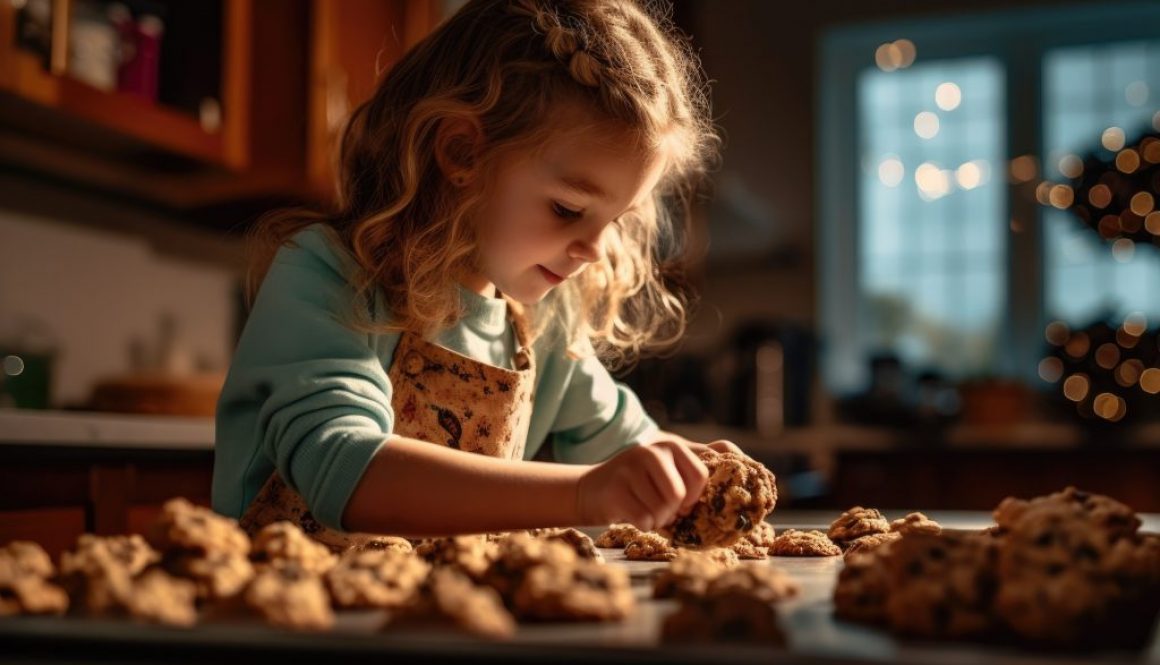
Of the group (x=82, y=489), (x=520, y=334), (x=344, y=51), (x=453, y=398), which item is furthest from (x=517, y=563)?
(x=344, y=51)

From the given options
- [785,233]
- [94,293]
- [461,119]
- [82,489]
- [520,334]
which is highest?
[785,233]

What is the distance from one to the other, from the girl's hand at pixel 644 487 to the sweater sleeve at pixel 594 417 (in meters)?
0.53

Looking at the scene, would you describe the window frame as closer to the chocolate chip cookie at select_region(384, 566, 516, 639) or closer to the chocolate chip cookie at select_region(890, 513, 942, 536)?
the chocolate chip cookie at select_region(890, 513, 942, 536)

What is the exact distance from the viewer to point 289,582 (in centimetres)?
53

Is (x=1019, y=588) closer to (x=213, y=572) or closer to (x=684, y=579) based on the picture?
(x=684, y=579)

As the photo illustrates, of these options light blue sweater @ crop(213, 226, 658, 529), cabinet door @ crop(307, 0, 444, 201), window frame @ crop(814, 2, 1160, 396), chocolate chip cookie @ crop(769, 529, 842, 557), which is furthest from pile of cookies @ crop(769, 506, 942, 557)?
window frame @ crop(814, 2, 1160, 396)

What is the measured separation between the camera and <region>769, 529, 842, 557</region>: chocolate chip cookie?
0.88 meters

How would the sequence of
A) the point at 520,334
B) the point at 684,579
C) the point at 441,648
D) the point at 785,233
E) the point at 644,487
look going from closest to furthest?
the point at 441,648
the point at 684,579
the point at 644,487
the point at 520,334
the point at 785,233

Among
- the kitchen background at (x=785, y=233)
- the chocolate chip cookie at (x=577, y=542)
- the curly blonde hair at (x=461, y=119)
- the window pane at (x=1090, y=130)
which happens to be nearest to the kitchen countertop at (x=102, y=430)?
the kitchen background at (x=785, y=233)

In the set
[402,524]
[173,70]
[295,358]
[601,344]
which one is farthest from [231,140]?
[402,524]

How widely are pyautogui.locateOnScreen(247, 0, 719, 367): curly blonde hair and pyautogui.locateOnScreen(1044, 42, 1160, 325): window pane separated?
10.4 ft

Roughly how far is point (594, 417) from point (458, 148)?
1.26 feet

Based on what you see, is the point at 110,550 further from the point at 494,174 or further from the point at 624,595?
the point at 494,174

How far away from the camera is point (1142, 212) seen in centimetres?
361
